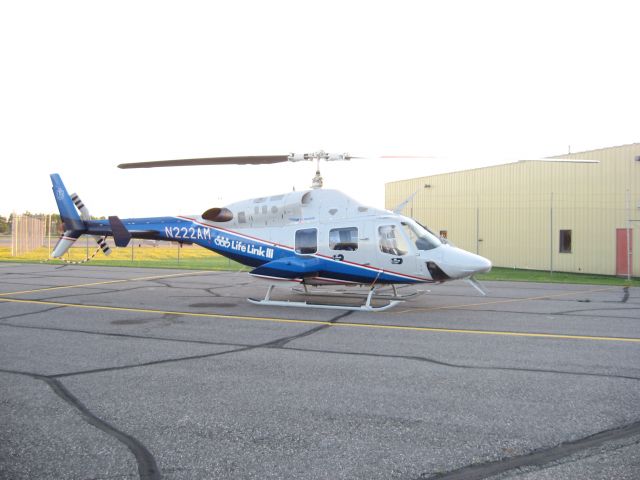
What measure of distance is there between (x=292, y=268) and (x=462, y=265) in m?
3.79

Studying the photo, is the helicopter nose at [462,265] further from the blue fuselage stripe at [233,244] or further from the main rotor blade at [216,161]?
the main rotor blade at [216,161]

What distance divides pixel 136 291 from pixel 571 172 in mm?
17114

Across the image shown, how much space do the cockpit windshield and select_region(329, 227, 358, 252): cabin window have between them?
1128 millimetres

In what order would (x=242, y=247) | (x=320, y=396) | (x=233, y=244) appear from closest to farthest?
(x=320, y=396) → (x=242, y=247) → (x=233, y=244)

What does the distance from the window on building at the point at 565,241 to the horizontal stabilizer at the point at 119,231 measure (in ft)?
55.0

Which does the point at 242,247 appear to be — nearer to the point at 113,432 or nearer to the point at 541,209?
the point at 113,432

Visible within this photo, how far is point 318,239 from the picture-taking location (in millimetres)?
12305

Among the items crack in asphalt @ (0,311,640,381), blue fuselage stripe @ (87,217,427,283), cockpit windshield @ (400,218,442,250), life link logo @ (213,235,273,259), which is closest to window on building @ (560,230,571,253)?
cockpit windshield @ (400,218,442,250)

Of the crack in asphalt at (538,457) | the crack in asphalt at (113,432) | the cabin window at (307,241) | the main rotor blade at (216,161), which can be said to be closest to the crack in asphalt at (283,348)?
the crack in asphalt at (113,432)

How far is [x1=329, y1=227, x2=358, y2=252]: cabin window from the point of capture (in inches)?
473

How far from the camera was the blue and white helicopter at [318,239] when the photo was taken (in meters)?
11.6

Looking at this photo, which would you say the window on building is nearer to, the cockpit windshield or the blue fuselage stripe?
the cockpit windshield

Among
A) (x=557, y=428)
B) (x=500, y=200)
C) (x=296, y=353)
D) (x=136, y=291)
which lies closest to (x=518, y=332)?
(x=296, y=353)

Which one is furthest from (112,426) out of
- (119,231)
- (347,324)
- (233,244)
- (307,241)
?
(119,231)
